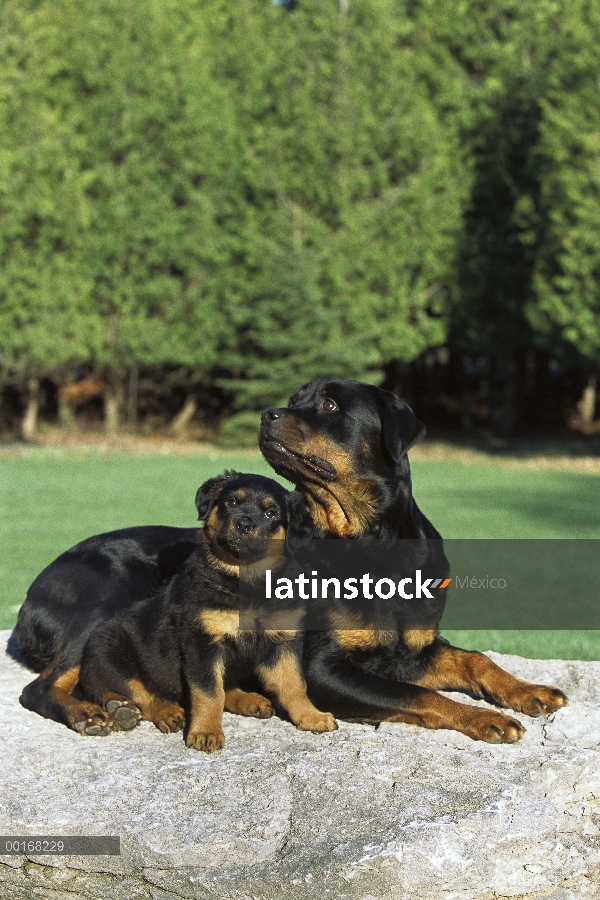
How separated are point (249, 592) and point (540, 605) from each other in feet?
14.0

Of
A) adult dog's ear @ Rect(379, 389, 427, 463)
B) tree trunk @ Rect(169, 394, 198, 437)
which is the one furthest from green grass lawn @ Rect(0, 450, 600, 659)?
tree trunk @ Rect(169, 394, 198, 437)

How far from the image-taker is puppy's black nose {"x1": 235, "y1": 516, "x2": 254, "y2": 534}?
11.1ft

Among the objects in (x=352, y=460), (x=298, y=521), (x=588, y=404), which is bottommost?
(x=588, y=404)

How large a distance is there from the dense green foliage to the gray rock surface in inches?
569

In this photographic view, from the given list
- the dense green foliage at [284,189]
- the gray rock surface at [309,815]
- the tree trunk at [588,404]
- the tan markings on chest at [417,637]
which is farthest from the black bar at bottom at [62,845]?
the tree trunk at [588,404]

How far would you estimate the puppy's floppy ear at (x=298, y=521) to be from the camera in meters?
3.74

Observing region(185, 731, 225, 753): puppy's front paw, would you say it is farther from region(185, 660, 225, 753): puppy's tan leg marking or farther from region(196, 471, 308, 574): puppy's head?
region(196, 471, 308, 574): puppy's head

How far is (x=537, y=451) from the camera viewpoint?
1881 centimetres

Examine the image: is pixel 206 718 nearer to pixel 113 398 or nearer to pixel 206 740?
pixel 206 740

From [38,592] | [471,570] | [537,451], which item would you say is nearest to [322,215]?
[537,451]

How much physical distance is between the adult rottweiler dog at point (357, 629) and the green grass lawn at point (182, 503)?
2.12 metres

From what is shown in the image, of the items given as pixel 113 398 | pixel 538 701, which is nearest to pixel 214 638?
pixel 538 701

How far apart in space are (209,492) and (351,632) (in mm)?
738

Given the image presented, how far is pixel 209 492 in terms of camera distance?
374 cm
